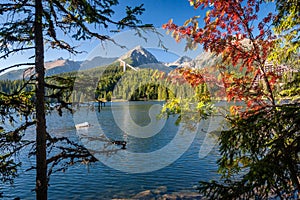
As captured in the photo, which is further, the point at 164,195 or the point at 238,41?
the point at 164,195

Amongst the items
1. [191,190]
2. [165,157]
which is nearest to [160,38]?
[191,190]

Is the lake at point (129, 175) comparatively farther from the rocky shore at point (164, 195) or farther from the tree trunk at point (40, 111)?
the tree trunk at point (40, 111)

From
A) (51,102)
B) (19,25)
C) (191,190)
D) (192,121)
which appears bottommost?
(191,190)

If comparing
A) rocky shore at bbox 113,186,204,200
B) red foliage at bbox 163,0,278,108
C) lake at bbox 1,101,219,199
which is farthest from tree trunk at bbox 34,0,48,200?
rocky shore at bbox 113,186,204,200

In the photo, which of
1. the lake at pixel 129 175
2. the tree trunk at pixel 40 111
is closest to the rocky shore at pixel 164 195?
the lake at pixel 129 175

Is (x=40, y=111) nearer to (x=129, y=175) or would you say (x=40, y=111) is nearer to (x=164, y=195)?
(x=164, y=195)

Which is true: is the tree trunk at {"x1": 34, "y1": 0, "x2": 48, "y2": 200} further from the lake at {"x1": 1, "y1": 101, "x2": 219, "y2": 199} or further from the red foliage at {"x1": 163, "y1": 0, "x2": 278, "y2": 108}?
the lake at {"x1": 1, "y1": 101, "x2": 219, "y2": 199}

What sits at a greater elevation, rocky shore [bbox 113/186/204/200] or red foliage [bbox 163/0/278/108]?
red foliage [bbox 163/0/278/108]

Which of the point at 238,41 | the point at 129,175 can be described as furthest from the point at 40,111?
the point at 129,175

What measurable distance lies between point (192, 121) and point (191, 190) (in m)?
13.5

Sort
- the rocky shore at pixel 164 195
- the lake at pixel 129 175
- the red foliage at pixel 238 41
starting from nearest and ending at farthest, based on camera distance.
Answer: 1. the red foliage at pixel 238 41
2. the rocky shore at pixel 164 195
3. the lake at pixel 129 175

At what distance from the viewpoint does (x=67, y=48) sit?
7727 millimetres

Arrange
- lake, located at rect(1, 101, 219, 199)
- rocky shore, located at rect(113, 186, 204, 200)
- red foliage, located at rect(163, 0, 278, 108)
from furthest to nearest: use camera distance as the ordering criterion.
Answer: lake, located at rect(1, 101, 219, 199) < rocky shore, located at rect(113, 186, 204, 200) < red foliage, located at rect(163, 0, 278, 108)

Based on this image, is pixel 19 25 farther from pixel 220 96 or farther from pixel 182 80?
pixel 220 96
